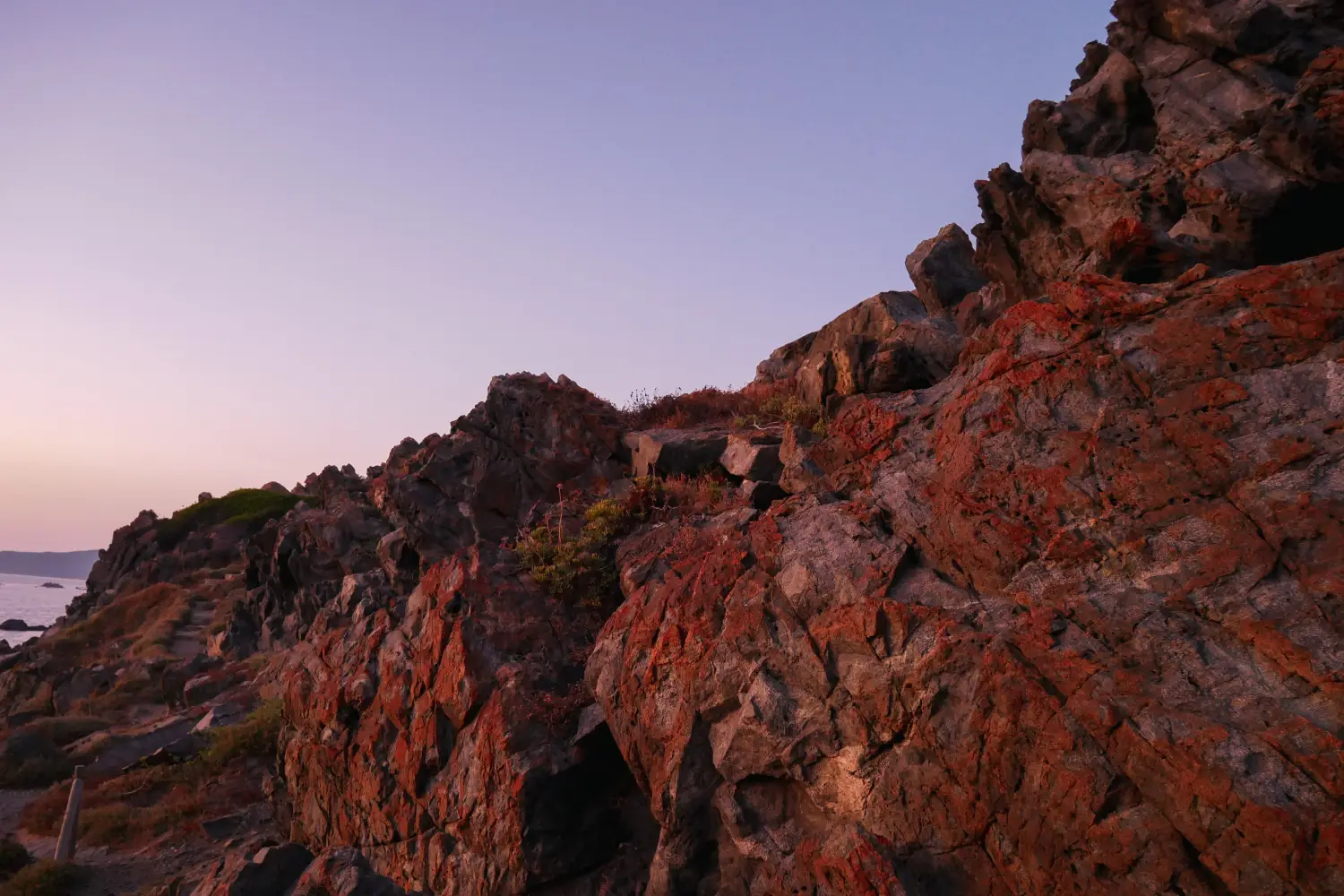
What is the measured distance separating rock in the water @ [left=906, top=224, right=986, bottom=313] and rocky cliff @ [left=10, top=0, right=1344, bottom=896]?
4032 mm

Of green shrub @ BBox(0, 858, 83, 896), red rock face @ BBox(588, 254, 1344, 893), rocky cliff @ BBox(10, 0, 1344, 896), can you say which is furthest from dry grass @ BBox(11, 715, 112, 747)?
red rock face @ BBox(588, 254, 1344, 893)

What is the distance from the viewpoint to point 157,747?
2255 centimetres

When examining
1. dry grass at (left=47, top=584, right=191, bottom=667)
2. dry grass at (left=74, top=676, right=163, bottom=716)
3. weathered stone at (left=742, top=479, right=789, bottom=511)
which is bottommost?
weathered stone at (left=742, top=479, right=789, bottom=511)

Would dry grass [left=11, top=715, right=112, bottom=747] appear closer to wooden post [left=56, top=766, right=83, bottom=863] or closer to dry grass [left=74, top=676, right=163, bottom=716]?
dry grass [left=74, top=676, right=163, bottom=716]

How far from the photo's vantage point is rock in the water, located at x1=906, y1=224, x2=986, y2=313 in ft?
69.0

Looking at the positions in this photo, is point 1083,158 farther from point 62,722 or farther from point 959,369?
point 62,722

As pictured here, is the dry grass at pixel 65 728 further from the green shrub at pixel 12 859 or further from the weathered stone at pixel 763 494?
the weathered stone at pixel 763 494

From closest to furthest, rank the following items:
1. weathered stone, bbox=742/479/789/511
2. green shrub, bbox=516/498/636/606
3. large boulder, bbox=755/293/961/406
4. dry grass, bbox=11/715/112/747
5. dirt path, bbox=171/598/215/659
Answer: weathered stone, bbox=742/479/789/511 → green shrub, bbox=516/498/636/606 → large boulder, bbox=755/293/961/406 → dry grass, bbox=11/715/112/747 → dirt path, bbox=171/598/215/659

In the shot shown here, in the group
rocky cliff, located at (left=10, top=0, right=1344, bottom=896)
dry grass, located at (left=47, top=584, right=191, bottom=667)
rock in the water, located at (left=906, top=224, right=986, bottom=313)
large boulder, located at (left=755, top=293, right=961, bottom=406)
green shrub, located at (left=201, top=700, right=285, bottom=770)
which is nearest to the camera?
rocky cliff, located at (left=10, top=0, right=1344, bottom=896)

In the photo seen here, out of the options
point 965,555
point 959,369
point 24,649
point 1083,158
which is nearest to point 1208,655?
point 965,555

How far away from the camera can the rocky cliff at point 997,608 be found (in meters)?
6.47

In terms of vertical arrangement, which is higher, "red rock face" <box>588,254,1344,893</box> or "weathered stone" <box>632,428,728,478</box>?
"weathered stone" <box>632,428,728,478</box>

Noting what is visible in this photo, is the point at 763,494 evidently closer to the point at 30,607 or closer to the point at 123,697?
the point at 123,697

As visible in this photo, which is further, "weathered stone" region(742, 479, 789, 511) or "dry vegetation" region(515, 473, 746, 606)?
"dry vegetation" region(515, 473, 746, 606)
